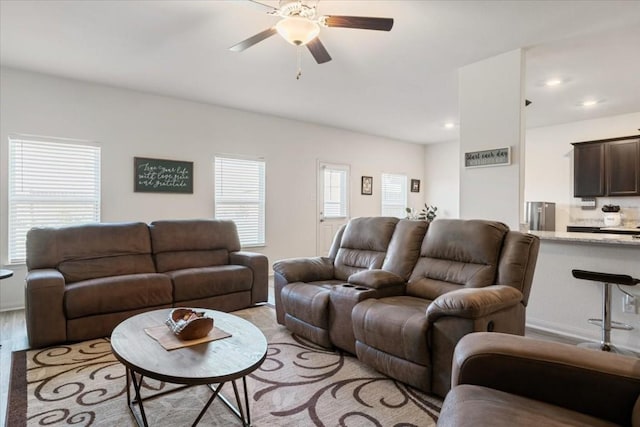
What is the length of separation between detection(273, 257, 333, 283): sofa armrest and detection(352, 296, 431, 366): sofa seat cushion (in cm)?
94

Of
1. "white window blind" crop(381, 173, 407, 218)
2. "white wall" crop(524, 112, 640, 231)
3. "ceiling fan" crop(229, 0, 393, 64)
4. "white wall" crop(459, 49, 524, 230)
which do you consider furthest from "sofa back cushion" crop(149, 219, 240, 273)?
"white wall" crop(524, 112, 640, 231)

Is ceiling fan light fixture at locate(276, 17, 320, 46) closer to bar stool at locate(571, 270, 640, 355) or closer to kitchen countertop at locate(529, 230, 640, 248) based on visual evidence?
kitchen countertop at locate(529, 230, 640, 248)

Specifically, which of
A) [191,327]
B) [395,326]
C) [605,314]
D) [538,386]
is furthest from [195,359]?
[605,314]

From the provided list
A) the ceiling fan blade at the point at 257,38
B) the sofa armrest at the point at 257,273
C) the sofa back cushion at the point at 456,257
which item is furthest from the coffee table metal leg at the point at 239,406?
the ceiling fan blade at the point at 257,38

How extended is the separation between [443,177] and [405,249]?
5979 mm

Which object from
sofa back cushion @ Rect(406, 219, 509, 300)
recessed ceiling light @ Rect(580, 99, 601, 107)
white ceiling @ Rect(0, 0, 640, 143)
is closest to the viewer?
sofa back cushion @ Rect(406, 219, 509, 300)

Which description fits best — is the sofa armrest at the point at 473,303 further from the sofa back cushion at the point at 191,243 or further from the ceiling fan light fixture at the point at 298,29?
the sofa back cushion at the point at 191,243

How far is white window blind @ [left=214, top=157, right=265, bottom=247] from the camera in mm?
5648

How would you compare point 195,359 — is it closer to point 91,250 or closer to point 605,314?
point 91,250

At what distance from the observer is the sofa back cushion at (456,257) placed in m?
2.56

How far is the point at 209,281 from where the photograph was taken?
12.6ft

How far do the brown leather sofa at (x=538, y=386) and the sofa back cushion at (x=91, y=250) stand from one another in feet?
11.5

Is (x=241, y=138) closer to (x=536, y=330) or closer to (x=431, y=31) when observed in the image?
(x=431, y=31)

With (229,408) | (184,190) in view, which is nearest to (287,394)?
(229,408)
